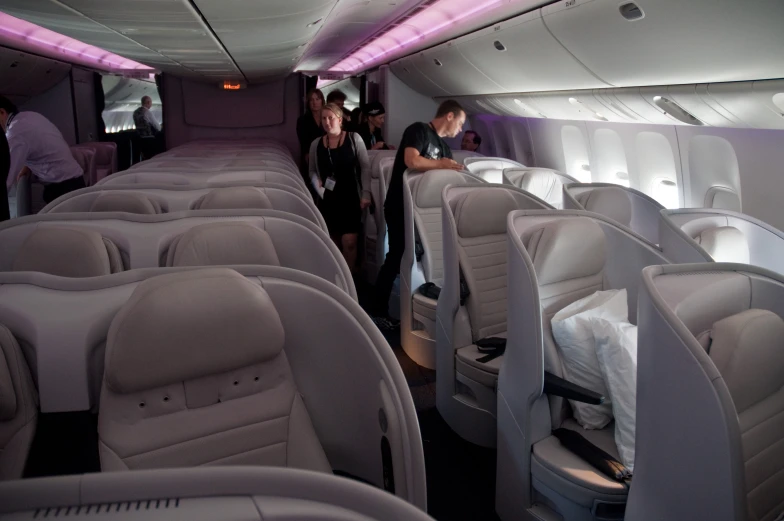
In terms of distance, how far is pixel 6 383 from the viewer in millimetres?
1522

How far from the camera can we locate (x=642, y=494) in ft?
6.36

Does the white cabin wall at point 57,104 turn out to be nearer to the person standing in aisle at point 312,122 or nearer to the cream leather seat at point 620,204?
the person standing in aisle at point 312,122

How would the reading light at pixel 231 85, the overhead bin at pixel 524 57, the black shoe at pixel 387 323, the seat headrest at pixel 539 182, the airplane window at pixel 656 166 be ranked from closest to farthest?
the overhead bin at pixel 524 57 → the black shoe at pixel 387 323 → the seat headrest at pixel 539 182 → the airplane window at pixel 656 166 → the reading light at pixel 231 85

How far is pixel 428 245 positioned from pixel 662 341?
9.79 ft

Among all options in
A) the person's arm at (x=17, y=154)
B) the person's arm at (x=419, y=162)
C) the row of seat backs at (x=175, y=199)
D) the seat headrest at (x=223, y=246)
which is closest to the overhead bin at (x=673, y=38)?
the person's arm at (x=419, y=162)

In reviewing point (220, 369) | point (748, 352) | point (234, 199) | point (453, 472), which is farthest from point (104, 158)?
point (748, 352)

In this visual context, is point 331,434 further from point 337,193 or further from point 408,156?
point 337,193

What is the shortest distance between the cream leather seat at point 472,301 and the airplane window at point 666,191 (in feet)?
8.54

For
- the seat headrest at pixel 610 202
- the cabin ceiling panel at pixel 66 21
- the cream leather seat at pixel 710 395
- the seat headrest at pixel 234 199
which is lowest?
the cream leather seat at pixel 710 395

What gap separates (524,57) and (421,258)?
2.08 metres

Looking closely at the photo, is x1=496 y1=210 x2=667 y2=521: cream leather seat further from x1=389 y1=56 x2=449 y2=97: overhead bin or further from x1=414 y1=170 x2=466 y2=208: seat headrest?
x1=389 y1=56 x2=449 y2=97: overhead bin

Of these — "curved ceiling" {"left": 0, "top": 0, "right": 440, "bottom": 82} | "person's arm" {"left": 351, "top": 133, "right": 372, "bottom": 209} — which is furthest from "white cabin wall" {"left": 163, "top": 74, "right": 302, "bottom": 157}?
"person's arm" {"left": 351, "top": 133, "right": 372, "bottom": 209}

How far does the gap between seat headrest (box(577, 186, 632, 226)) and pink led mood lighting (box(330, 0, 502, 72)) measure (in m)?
1.92

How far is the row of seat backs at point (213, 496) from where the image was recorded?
0.78m
